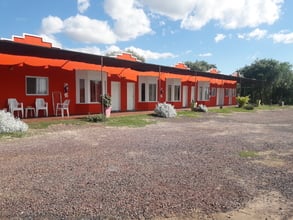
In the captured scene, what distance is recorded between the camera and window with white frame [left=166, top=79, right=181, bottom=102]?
23836mm

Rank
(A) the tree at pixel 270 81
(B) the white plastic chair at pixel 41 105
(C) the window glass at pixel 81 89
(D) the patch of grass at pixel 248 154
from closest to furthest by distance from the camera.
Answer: (D) the patch of grass at pixel 248 154 < (B) the white plastic chair at pixel 41 105 < (C) the window glass at pixel 81 89 < (A) the tree at pixel 270 81

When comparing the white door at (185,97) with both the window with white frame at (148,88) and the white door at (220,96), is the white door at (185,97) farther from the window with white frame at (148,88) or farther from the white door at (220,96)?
the white door at (220,96)

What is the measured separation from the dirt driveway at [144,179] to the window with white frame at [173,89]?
15051mm

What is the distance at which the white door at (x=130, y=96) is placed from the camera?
800 inches

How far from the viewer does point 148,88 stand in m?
21.6

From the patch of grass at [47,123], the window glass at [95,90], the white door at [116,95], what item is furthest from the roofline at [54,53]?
the patch of grass at [47,123]

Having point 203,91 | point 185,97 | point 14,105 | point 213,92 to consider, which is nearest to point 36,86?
point 14,105

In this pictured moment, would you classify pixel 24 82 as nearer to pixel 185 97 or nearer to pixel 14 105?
pixel 14 105

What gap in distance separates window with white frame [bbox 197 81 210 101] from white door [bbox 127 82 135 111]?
960 cm

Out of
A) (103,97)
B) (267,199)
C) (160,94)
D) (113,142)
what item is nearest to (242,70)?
(160,94)

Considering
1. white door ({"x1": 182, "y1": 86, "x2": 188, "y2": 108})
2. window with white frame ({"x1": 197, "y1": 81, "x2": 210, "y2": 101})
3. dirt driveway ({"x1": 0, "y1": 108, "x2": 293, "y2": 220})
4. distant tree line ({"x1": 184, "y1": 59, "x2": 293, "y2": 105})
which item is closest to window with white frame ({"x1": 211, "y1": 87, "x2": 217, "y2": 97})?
window with white frame ({"x1": 197, "y1": 81, "x2": 210, "y2": 101})

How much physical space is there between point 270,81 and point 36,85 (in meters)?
30.9

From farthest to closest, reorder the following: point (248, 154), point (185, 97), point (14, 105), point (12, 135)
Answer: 1. point (185, 97)
2. point (14, 105)
3. point (12, 135)
4. point (248, 154)

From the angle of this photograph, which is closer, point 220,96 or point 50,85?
point 50,85
